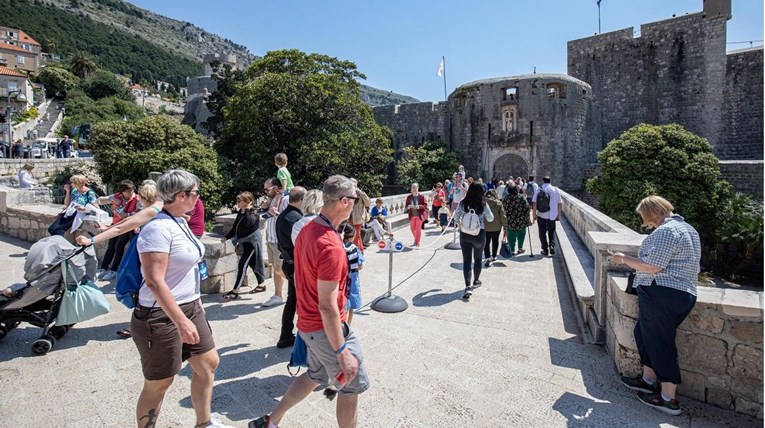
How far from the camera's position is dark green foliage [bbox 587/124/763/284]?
1628 centimetres

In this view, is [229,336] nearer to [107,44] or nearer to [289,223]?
[289,223]

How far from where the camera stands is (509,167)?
28.3 metres

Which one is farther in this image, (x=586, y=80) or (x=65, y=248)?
(x=586, y=80)

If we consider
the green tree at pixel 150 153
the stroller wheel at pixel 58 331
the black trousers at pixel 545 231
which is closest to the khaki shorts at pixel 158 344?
the stroller wheel at pixel 58 331

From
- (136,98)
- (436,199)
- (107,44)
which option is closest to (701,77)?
(436,199)

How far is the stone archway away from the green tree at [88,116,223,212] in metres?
17.9

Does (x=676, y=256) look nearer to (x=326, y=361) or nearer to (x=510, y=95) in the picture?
(x=326, y=361)

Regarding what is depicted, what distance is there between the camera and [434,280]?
6703 millimetres

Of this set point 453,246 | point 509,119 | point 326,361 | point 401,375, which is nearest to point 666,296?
point 401,375

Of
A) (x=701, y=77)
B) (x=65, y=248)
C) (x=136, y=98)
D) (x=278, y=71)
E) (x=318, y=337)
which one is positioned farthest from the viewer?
(x=136, y=98)

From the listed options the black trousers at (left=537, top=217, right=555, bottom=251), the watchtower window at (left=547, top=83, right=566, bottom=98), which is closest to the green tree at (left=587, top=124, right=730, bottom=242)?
the watchtower window at (left=547, top=83, right=566, bottom=98)

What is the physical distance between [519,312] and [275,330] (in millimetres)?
2936

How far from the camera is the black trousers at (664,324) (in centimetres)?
295

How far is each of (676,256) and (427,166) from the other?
81.6 ft
